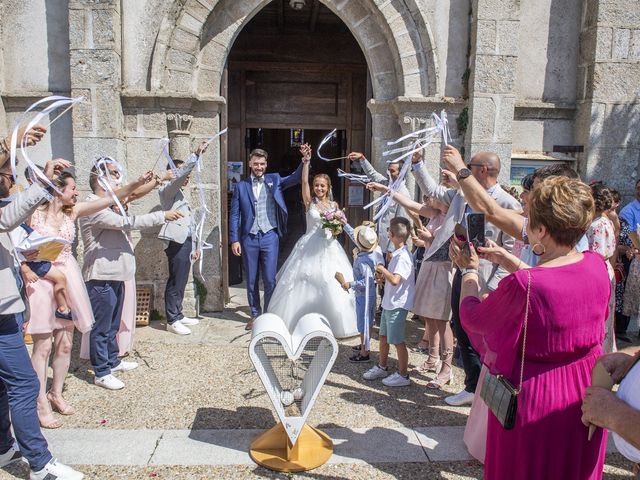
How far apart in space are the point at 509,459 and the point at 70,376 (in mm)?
3891

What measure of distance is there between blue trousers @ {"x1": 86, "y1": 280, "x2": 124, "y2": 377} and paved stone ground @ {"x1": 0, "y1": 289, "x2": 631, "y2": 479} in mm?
225

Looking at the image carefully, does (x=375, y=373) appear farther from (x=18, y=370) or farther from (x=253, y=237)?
(x=18, y=370)

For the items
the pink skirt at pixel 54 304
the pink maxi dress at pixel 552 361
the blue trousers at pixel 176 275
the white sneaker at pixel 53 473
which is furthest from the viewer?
the blue trousers at pixel 176 275

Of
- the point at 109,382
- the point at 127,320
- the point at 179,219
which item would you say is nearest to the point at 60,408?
the point at 109,382

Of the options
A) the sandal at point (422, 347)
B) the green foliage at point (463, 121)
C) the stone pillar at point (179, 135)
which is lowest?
the sandal at point (422, 347)

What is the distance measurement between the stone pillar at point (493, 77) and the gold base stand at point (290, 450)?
413cm

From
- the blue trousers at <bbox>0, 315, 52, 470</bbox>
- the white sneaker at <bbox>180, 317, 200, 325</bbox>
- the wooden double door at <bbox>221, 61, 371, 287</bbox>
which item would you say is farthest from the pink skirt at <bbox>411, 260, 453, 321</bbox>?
the wooden double door at <bbox>221, 61, 371, 287</bbox>

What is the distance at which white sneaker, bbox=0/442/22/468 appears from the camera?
3.12 m

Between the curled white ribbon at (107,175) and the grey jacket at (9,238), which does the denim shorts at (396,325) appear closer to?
the curled white ribbon at (107,175)

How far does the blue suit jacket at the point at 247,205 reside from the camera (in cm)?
604

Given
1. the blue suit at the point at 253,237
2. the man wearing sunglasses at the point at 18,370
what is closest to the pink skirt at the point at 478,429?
the man wearing sunglasses at the point at 18,370

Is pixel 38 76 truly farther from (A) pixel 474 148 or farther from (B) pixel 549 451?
(B) pixel 549 451

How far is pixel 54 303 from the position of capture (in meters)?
3.73

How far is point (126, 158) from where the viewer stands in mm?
6047
